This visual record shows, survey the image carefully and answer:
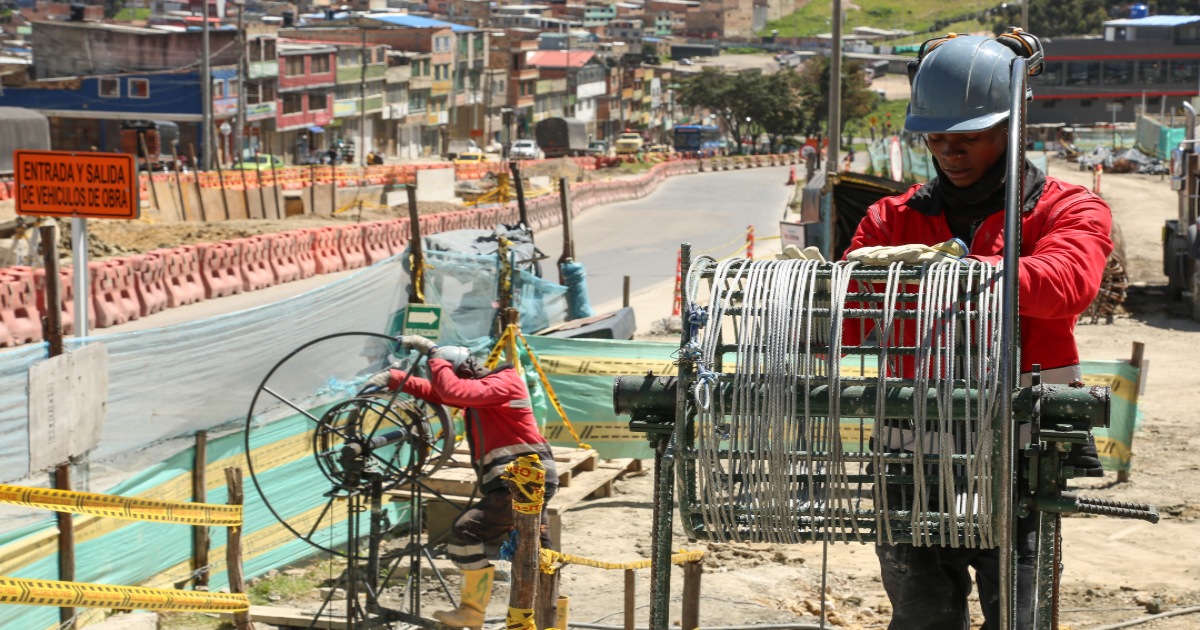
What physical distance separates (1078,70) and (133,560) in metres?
111

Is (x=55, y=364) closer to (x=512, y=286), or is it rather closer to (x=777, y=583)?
(x=777, y=583)

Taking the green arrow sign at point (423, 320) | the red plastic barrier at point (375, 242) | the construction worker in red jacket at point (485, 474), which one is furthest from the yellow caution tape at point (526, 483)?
the red plastic barrier at point (375, 242)

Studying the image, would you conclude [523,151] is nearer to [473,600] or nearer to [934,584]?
[473,600]

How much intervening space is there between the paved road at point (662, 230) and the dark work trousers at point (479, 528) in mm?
15714

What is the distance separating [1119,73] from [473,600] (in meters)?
112

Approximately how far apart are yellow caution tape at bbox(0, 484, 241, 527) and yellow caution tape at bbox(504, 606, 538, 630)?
2.45 metres

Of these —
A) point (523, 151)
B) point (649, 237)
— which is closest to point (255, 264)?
point (649, 237)

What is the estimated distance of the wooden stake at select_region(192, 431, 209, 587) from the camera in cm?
931

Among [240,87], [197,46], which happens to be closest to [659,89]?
[197,46]

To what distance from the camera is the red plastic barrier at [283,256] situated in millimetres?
29109

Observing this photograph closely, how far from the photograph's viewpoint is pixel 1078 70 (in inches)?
4392

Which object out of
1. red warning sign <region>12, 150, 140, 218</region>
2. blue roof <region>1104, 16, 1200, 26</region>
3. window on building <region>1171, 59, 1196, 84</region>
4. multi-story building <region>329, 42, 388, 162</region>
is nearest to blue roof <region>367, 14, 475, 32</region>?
multi-story building <region>329, 42, 388, 162</region>

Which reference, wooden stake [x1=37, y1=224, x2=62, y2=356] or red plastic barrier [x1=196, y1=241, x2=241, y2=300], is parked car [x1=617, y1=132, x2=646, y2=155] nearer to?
red plastic barrier [x1=196, y1=241, x2=241, y2=300]

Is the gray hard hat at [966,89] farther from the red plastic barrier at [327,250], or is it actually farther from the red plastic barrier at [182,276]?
the red plastic barrier at [327,250]
